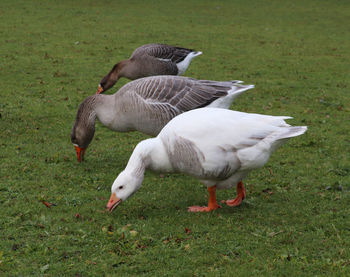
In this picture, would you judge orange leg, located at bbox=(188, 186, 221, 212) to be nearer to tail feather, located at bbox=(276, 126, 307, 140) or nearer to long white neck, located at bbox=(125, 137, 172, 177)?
long white neck, located at bbox=(125, 137, 172, 177)

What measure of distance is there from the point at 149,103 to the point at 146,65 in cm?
307

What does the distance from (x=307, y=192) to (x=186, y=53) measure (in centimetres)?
479

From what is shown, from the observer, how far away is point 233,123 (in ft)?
17.9

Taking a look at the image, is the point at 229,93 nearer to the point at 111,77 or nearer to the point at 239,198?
the point at 239,198

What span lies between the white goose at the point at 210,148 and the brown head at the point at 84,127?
1945 millimetres

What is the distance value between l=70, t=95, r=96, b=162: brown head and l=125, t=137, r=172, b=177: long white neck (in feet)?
6.32

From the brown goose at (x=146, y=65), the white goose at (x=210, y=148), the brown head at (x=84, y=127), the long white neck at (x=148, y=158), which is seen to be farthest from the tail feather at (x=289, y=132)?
the brown goose at (x=146, y=65)

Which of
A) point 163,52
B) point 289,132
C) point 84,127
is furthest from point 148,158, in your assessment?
point 163,52

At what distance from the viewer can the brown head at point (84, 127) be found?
7328mm

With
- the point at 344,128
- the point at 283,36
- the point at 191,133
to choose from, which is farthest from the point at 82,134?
the point at 283,36

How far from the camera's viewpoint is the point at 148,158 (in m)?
5.63

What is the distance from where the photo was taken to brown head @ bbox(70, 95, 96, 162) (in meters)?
7.33

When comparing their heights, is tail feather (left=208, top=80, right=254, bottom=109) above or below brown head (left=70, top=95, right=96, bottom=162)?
above

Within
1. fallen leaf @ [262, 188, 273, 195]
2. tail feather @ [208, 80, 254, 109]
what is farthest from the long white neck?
tail feather @ [208, 80, 254, 109]
